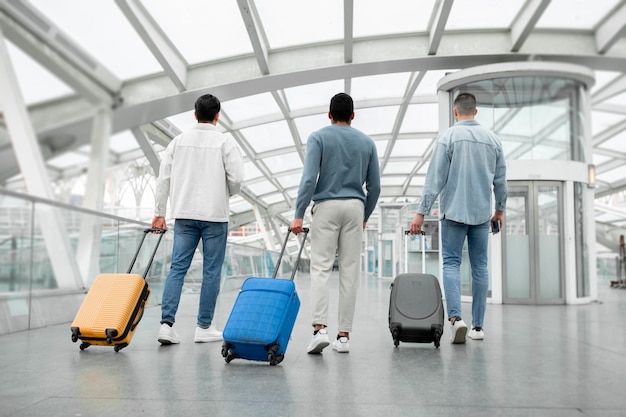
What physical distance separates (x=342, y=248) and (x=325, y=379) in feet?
3.92

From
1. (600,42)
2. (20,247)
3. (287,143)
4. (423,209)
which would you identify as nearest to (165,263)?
(20,247)

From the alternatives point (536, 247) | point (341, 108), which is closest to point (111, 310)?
point (341, 108)

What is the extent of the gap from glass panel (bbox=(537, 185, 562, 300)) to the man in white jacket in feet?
22.0

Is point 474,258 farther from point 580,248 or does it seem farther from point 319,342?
point 580,248

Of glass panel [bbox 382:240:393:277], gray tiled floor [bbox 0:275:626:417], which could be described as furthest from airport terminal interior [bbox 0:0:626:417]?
glass panel [bbox 382:240:393:277]

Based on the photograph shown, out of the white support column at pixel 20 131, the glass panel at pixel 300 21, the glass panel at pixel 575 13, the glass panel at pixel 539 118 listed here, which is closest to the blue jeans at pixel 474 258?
the glass panel at pixel 539 118

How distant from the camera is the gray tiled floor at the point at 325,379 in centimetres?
217

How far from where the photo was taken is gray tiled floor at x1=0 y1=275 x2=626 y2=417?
2166 millimetres

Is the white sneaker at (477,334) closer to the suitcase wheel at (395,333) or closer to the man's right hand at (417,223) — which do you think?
the suitcase wheel at (395,333)

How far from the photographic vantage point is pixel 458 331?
404 centimetres

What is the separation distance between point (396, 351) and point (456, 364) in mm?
600

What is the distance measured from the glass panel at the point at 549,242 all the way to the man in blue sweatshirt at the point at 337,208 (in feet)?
20.9

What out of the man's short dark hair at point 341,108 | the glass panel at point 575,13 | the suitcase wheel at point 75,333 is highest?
the glass panel at point 575,13

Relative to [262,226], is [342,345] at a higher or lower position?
lower
